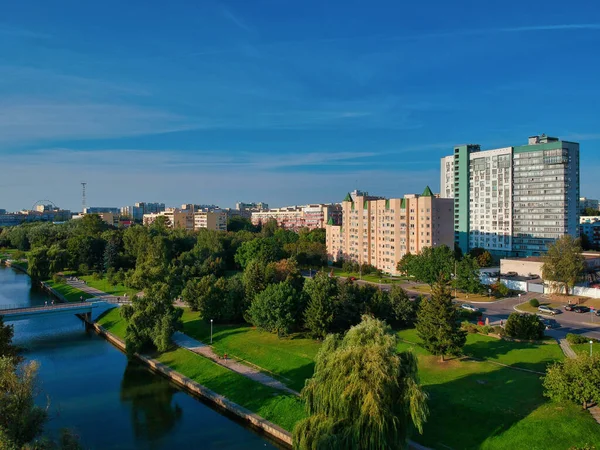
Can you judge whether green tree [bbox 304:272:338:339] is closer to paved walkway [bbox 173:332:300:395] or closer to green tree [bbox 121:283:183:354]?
paved walkway [bbox 173:332:300:395]

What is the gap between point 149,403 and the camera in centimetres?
2505

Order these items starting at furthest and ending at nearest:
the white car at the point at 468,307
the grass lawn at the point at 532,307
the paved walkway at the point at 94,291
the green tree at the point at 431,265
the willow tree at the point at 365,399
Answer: the green tree at the point at 431,265, the paved walkway at the point at 94,291, the grass lawn at the point at 532,307, the white car at the point at 468,307, the willow tree at the point at 365,399

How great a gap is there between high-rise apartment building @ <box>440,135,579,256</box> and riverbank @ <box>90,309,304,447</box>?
2484 inches

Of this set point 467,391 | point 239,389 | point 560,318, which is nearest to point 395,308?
point 467,391

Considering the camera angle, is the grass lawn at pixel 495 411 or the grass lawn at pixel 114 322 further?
the grass lawn at pixel 114 322

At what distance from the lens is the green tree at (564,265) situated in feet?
145

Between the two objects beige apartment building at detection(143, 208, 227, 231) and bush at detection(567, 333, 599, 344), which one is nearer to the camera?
bush at detection(567, 333, 599, 344)

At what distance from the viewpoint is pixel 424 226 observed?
204 feet

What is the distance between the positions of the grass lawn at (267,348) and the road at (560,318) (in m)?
16.1

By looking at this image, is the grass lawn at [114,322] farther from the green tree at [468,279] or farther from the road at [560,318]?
the green tree at [468,279]

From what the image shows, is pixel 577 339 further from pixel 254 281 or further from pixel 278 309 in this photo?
pixel 254 281

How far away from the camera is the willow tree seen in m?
16.0

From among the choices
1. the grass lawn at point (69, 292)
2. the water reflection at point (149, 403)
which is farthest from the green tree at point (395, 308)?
the grass lawn at point (69, 292)

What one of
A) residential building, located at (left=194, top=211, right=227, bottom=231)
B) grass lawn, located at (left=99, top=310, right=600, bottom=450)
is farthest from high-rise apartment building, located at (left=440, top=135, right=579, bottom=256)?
residential building, located at (left=194, top=211, right=227, bottom=231)
